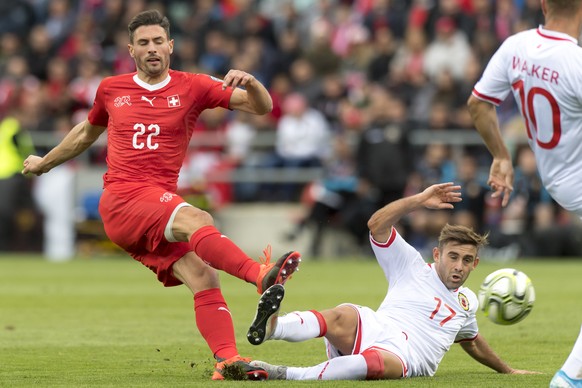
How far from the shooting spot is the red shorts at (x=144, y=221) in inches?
328

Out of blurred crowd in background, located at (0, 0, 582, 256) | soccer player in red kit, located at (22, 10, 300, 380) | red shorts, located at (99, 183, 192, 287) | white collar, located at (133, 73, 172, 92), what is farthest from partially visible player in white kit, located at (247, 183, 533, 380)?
blurred crowd in background, located at (0, 0, 582, 256)

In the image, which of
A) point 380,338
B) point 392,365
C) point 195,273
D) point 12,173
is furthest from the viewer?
point 12,173

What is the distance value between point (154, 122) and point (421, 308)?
7.40 ft

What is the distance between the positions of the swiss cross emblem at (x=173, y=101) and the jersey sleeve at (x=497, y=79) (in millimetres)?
2120

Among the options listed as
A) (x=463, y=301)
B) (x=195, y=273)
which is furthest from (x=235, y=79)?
(x=463, y=301)

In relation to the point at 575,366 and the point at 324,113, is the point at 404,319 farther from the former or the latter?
the point at 324,113

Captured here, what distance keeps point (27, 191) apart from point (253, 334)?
16823mm

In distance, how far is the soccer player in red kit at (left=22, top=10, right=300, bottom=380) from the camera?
833 centimetres

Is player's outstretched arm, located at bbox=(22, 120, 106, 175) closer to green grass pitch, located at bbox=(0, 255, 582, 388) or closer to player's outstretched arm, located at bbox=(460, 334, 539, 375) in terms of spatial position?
green grass pitch, located at bbox=(0, 255, 582, 388)

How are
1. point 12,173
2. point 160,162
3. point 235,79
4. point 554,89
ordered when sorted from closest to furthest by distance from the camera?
point 554,89, point 235,79, point 160,162, point 12,173

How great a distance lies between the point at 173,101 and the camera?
28.6ft

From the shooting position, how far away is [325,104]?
74.9 feet

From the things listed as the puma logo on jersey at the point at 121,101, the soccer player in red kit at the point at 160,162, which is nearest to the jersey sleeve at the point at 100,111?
the soccer player in red kit at the point at 160,162

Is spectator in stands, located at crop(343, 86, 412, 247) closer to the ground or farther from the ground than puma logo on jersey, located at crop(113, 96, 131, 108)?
closer to the ground
